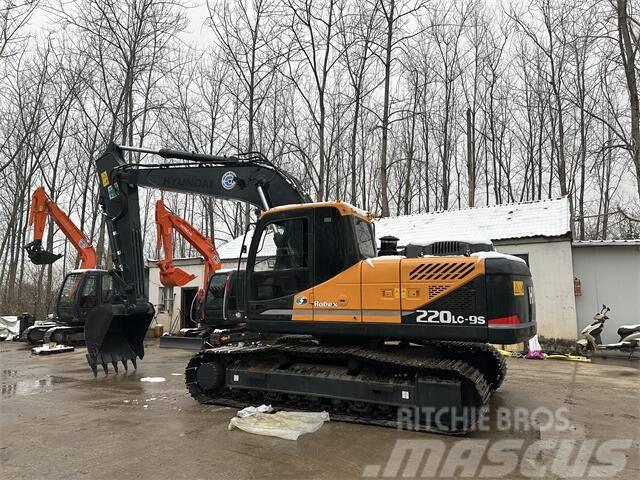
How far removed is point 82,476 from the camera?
412 cm

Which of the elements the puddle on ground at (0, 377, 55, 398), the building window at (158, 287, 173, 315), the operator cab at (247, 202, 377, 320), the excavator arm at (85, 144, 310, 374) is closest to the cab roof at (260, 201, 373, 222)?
the operator cab at (247, 202, 377, 320)

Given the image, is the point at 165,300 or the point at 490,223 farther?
the point at 165,300

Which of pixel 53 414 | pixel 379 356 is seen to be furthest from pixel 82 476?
pixel 379 356

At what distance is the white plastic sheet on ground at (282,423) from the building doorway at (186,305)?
565 inches

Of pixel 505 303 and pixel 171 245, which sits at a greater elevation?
pixel 171 245

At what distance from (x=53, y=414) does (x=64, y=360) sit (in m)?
6.51

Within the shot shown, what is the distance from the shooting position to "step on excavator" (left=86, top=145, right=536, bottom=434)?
5.24 meters

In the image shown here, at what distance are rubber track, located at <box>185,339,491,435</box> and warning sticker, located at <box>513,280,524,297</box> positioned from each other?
1.09 meters

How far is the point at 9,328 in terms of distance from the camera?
18656 mm

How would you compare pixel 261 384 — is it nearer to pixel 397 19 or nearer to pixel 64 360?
pixel 64 360

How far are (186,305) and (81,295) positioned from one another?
488 centimetres

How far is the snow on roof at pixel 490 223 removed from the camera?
13863mm

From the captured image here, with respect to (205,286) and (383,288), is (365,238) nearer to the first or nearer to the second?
(383,288)

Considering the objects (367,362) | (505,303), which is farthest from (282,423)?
(505,303)
